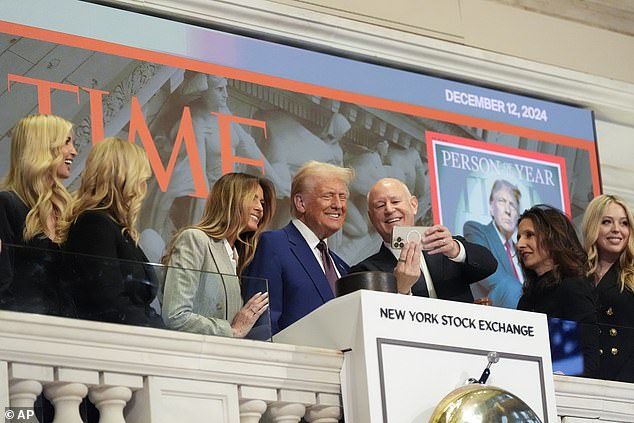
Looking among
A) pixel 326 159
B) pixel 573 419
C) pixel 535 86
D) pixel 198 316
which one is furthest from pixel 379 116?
pixel 198 316

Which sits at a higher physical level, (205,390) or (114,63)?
(114,63)

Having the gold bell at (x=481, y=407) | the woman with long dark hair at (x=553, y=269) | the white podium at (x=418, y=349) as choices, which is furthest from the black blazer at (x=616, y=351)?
the gold bell at (x=481, y=407)

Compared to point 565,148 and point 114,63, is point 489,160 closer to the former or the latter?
point 565,148

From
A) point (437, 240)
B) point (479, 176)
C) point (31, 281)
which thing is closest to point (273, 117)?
point (479, 176)

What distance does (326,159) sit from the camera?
7453 mm

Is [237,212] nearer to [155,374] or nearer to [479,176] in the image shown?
[155,374]

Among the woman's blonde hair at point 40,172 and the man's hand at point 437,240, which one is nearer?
the woman's blonde hair at point 40,172

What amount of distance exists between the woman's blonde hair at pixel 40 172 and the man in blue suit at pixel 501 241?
11.9 feet

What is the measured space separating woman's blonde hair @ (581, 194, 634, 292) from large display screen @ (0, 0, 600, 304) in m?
1.96

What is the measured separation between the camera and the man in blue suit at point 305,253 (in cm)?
475

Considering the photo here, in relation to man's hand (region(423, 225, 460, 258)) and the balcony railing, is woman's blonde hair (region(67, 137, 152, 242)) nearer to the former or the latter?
the balcony railing

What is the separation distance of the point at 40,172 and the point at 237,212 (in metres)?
0.74

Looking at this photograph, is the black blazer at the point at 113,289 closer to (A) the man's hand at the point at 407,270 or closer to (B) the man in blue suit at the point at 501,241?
(A) the man's hand at the point at 407,270

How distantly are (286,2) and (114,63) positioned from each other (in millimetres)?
1270
